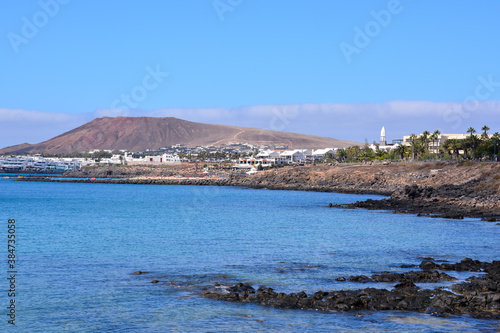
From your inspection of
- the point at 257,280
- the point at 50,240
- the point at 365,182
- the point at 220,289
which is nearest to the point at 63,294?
the point at 220,289

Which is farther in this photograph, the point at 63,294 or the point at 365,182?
the point at 365,182

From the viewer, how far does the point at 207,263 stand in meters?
25.8

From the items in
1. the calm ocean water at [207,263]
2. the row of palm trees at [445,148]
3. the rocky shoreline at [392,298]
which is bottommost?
the calm ocean water at [207,263]

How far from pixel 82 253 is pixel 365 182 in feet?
255

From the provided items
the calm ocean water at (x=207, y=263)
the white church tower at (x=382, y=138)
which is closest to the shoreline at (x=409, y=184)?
the calm ocean water at (x=207, y=263)

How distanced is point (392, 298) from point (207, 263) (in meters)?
9.94

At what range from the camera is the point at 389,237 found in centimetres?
3634

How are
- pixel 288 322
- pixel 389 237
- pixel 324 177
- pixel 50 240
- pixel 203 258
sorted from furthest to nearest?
1. pixel 324 177
2. pixel 389 237
3. pixel 50 240
4. pixel 203 258
5. pixel 288 322

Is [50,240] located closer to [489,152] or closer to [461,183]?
[461,183]

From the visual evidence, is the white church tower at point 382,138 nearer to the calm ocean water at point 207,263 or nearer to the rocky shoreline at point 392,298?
the calm ocean water at point 207,263

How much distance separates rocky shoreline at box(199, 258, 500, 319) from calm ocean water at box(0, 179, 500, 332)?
1.58 ft

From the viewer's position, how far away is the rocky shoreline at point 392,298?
17688 millimetres

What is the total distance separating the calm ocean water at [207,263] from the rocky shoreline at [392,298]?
48cm

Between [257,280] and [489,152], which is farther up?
[489,152]
